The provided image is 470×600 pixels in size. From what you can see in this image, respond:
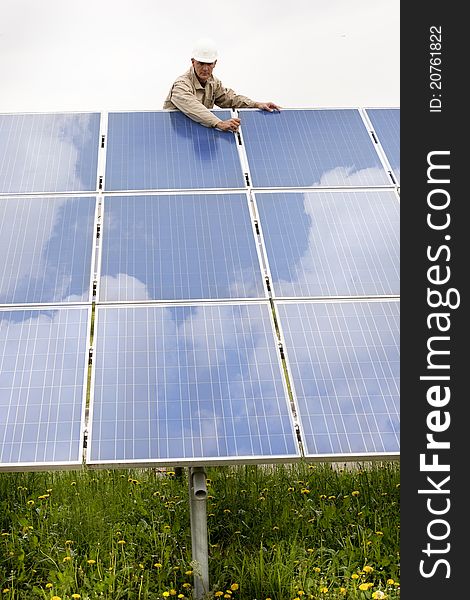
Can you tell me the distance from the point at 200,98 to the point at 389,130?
82.2 inches

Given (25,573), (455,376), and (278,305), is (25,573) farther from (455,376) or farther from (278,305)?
Answer: (455,376)

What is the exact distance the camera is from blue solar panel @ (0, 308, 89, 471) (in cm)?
626

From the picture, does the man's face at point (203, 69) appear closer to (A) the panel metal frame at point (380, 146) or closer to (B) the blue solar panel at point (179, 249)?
(A) the panel metal frame at point (380, 146)

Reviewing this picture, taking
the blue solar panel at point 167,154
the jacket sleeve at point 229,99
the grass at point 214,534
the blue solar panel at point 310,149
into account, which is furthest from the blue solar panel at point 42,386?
the jacket sleeve at point 229,99

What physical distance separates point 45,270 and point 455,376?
347 centimetres

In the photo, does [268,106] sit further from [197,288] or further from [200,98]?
[197,288]

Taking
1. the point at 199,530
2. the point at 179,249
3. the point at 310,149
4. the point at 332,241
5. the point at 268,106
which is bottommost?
Result: the point at 199,530

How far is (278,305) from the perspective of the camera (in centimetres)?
734

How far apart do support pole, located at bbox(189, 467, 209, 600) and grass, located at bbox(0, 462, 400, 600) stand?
214 millimetres

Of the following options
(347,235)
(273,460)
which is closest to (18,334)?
(273,460)

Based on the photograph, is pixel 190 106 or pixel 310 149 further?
pixel 190 106

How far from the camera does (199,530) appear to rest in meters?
6.39

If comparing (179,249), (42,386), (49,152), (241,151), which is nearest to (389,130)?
(241,151)

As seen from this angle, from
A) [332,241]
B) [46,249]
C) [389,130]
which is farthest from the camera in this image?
[389,130]
